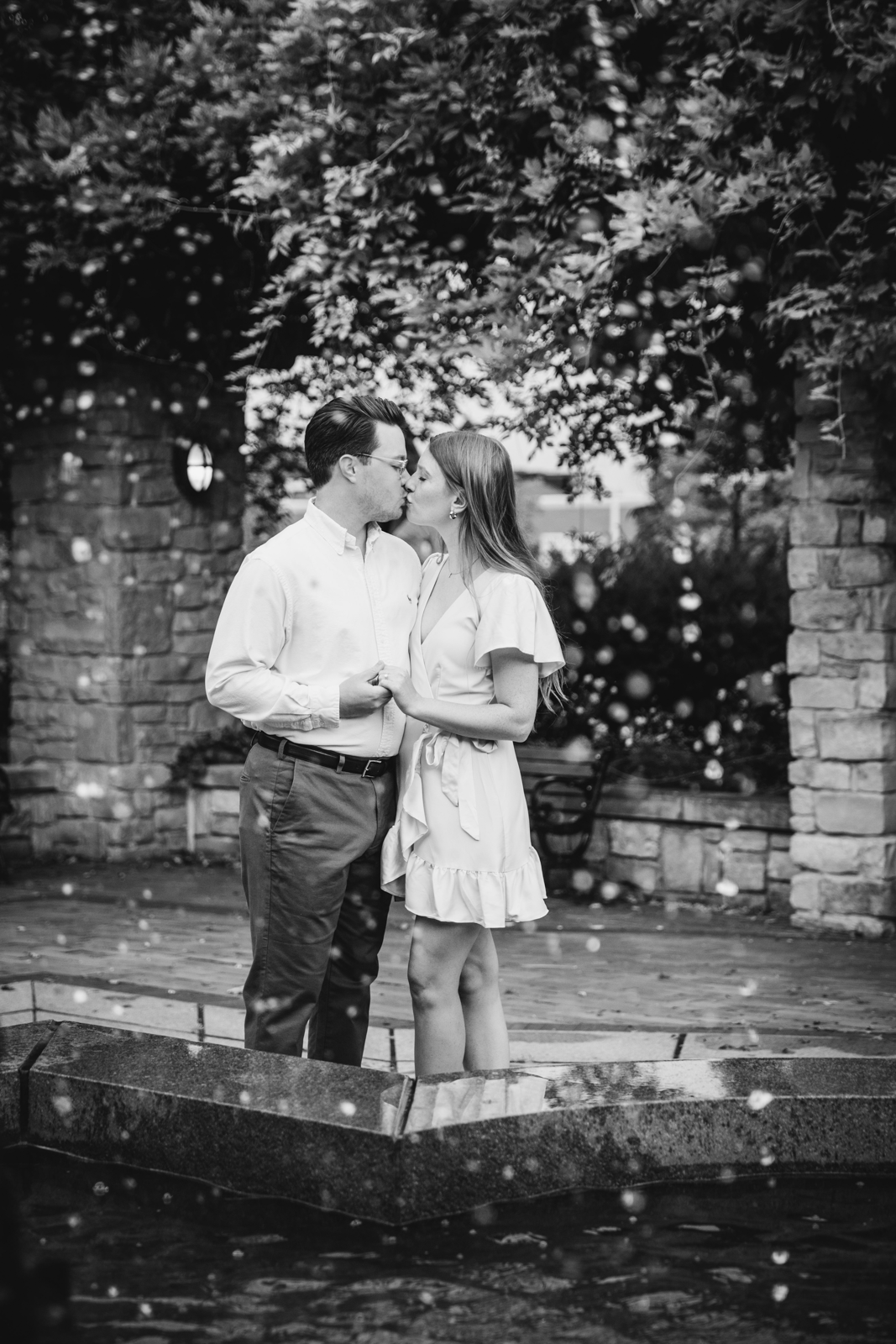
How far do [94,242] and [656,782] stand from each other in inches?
166

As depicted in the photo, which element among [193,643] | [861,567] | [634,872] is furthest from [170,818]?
[861,567]

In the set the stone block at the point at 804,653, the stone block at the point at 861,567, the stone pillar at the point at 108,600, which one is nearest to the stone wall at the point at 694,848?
the stone block at the point at 804,653

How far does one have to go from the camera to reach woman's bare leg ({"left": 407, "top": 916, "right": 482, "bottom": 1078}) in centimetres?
339

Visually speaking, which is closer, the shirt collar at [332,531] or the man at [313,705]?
the man at [313,705]

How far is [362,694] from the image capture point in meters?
3.31

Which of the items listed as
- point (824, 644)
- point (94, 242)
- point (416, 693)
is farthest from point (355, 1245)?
point (94, 242)

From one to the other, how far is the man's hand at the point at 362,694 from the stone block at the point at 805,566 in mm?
3874

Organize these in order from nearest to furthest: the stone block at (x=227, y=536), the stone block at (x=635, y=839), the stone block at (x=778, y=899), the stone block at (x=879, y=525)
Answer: the stone block at (x=879, y=525) → the stone block at (x=778, y=899) → the stone block at (x=635, y=839) → the stone block at (x=227, y=536)

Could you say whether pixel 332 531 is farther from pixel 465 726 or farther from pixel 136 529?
pixel 136 529

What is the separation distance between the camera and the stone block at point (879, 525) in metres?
6.58

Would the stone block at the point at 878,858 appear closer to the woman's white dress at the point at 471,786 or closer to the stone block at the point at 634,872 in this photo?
the stone block at the point at 634,872

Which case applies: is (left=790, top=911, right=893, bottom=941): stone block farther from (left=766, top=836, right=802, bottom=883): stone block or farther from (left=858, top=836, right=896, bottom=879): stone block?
(left=766, top=836, right=802, bottom=883): stone block

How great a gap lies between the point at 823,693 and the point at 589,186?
2.46m

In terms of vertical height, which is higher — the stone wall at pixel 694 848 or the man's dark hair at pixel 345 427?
the man's dark hair at pixel 345 427
